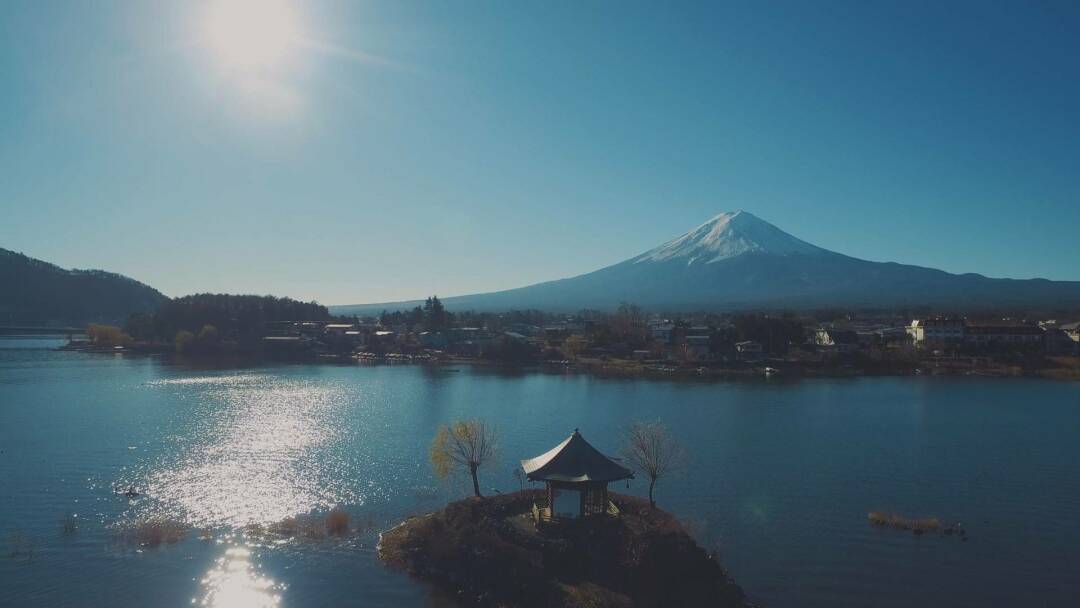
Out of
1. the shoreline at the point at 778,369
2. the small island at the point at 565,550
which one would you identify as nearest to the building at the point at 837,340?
the shoreline at the point at 778,369

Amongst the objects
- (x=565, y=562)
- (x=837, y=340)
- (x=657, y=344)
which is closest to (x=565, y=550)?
(x=565, y=562)

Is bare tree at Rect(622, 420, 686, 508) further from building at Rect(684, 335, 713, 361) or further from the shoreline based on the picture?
building at Rect(684, 335, 713, 361)

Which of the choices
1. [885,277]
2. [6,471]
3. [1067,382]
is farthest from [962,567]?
[885,277]

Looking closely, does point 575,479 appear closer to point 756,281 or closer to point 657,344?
point 657,344

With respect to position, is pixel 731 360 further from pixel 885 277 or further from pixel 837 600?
pixel 885 277

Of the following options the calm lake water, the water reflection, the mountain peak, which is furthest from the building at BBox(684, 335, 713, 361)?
the mountain peak

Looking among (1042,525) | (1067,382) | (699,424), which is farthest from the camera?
(1067,382)
